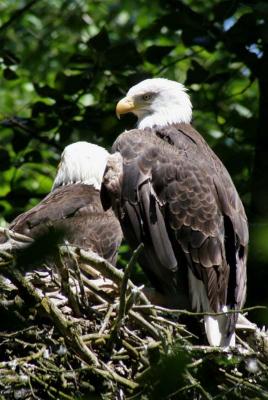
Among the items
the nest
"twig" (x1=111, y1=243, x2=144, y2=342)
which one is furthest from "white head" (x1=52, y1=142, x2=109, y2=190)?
"twig" (x1=111, y1=243, x2=144, y2=342)

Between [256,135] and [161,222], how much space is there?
2.05 meters

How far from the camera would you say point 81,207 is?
714 cm

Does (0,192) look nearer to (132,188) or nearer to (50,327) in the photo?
(132,188)

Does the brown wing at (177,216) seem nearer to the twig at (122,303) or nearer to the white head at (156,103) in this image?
the white head at (156,103)

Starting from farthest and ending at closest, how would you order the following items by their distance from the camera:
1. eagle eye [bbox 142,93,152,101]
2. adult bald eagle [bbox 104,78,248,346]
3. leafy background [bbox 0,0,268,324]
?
leafy background [bbox 0,0,268,324]
eagle eye [bbox 142,93,152,101]
adult bald eagle [bbox 104,78,248,346]

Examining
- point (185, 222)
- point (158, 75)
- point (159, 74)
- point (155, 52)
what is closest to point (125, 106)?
point (155, 52)

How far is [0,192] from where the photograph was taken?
9844 millimetres

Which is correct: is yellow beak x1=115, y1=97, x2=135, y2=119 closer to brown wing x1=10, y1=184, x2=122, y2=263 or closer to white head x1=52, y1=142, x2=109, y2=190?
brown wing x1=10, y1=184, x2=122, y2=263

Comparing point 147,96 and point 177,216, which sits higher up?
point 147,96

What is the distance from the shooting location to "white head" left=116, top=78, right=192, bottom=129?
675cm

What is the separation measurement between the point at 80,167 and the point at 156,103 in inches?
53.9

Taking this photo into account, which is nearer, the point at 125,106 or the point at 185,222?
the point at 185,222

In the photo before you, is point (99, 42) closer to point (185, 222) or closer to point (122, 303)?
point (185, 222)

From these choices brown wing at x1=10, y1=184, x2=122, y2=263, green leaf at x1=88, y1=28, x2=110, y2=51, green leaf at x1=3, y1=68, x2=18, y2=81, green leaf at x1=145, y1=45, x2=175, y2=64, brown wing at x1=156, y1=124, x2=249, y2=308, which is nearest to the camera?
brown wing at x1=156, y1=124, x2=249, y2=308
